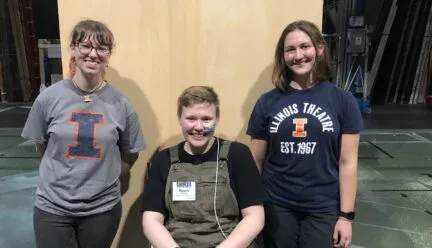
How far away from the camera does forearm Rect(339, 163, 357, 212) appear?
1655 millimetres

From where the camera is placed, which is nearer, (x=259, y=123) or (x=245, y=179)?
(x=245, y=179)

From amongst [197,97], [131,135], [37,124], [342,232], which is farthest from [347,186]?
[37,124]

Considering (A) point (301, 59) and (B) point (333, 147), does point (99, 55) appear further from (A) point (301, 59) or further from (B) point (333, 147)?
(B) point (333, 147)

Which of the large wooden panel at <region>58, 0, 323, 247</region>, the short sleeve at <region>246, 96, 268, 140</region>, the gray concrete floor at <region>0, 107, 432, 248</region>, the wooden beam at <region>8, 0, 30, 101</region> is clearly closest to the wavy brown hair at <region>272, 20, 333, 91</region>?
the short sleeve at <region>246, 96, 268, 140</region>

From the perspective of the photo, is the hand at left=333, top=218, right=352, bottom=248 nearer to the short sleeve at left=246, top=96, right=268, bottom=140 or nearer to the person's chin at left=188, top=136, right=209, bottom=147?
the short sleeve at left=246, top=96, right=268, bottom=140

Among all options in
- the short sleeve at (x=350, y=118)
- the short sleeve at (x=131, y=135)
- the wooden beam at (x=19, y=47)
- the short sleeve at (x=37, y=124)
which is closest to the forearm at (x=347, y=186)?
the short sleeve at (x=350, y=118)

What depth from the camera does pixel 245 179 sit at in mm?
1587

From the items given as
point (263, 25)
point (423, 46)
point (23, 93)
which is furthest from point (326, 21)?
point (263, 25)

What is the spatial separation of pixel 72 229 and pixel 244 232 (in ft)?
2.10

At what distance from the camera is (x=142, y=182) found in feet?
7.49

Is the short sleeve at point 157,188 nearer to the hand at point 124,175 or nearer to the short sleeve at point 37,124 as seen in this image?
the hand at point 124,175

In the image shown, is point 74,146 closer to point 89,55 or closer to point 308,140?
point 89,55

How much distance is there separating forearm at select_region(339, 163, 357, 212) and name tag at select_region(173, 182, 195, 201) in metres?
0.57

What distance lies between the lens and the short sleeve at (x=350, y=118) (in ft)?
5.32
